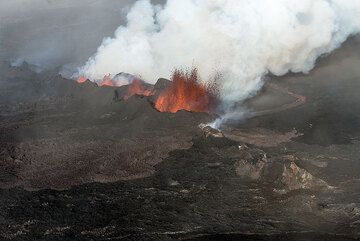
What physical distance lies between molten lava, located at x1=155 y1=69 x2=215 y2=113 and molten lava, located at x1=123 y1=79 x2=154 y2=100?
1.93 meters

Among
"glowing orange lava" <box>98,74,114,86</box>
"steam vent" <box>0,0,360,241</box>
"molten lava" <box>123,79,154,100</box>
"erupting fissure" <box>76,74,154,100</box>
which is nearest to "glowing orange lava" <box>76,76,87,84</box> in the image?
"steam vent" <box>0,0,360,241</box>

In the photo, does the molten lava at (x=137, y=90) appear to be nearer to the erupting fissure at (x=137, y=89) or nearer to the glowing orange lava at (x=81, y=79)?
the erupting fissure at (x=137, y=89)

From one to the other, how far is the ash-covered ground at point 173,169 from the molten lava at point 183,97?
3.40 ft

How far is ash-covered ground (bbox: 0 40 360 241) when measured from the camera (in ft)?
63.5

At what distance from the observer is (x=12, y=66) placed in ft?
158

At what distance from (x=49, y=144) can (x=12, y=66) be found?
23.5 metres

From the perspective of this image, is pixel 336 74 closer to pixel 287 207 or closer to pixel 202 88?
pixel 202 88

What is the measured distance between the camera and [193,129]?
2962 cm

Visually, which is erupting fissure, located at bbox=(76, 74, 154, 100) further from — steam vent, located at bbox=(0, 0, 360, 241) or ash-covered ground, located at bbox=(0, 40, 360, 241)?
ash-covered ground, located at bbox=(0, 40, 360, 241)

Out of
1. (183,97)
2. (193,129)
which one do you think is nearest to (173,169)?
(193,129)

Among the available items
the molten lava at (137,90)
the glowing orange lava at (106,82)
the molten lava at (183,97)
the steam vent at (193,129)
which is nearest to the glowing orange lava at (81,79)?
the steam vent at (193,129)

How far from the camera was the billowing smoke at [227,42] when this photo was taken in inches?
1569

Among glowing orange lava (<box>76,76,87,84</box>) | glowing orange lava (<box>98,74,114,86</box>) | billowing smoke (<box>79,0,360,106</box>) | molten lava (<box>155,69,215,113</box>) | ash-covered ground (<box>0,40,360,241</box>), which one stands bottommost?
ash-covered ground (<box>0,40,360,241</box>)

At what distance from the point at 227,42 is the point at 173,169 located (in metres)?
18.1
